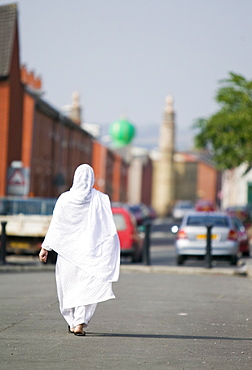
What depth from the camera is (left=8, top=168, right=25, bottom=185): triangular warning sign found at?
3231cm

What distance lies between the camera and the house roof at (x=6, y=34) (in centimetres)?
4534

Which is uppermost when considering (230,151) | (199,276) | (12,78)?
(12,78)

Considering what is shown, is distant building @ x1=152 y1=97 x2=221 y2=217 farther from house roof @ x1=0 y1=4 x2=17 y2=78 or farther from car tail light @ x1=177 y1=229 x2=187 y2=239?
car tail light @ x1=177 y1=229 x2=187 y2=239

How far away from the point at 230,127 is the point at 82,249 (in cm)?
3519

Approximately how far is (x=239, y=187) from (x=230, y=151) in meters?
63.2

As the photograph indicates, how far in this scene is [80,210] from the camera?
32.1 ft

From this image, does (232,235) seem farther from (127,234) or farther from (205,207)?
(205,207)

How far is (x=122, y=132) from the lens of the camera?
509 feet

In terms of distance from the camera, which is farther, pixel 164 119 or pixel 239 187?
pixel 164 119

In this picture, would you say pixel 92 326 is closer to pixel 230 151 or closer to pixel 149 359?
pixel 149 359

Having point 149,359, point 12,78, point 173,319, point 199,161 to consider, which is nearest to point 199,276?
point 173,319

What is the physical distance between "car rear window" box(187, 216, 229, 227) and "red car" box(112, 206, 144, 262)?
164 centimetres

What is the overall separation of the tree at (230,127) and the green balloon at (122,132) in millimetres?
107925

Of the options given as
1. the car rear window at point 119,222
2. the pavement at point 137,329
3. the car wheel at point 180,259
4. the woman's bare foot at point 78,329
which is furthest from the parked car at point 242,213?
the woman's bare foot at point 78,329
